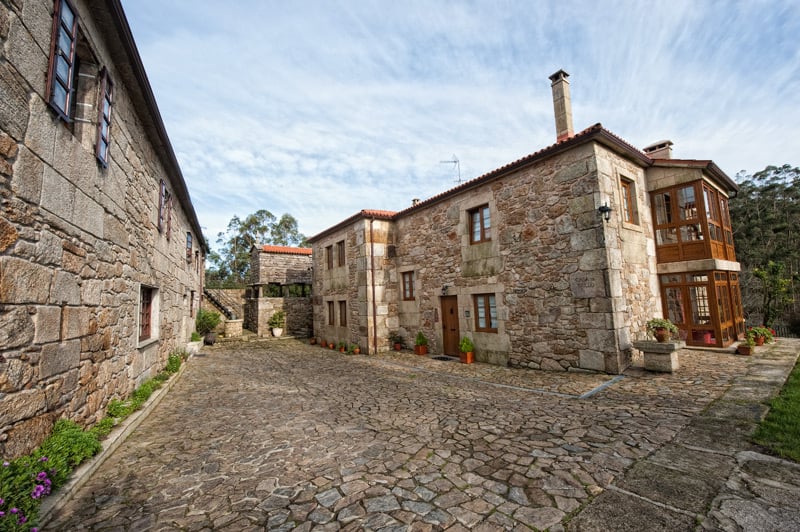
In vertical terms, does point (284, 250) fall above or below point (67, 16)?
above

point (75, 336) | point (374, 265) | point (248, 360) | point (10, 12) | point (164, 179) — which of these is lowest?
A: point (248, 360)

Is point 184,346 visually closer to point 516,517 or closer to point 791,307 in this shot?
point 516,517

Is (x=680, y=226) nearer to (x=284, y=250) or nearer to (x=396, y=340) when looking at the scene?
(x=396, y=340)

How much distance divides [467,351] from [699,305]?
698 cm

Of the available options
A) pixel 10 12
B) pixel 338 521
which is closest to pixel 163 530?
pixel 338 521

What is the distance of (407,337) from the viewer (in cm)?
1237

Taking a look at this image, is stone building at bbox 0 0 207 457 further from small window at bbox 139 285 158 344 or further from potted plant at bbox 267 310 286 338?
potted plant at bbox 267 310 286 338

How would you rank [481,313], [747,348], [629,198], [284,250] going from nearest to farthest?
[747,348], [629,198], [481,313], [284,250]

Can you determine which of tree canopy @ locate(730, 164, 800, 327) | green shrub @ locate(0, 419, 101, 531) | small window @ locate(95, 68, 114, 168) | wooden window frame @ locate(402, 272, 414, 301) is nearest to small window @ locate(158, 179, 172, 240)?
small window @ locate(95, 68, 114, 168)

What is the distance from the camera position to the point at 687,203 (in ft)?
31.6

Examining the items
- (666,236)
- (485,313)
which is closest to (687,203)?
(666,236)

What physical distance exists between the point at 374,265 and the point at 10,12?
10455mm

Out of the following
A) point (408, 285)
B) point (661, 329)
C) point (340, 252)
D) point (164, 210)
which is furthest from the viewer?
point (340, 252)

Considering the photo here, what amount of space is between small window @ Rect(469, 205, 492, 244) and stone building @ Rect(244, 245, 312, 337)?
12.4 m
